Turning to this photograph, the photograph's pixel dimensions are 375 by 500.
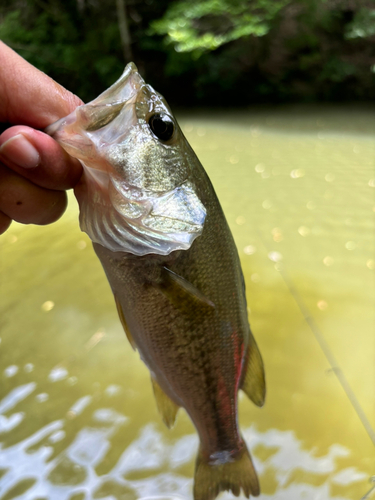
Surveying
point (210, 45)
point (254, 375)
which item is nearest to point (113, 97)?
point (254, 375)

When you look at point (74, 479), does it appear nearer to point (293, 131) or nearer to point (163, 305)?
point (163, 305)

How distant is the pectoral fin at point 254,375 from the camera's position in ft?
3.44

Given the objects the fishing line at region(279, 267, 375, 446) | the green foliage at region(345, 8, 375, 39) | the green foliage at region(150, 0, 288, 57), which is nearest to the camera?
the fishing line at region(279, 267, 375, 446)

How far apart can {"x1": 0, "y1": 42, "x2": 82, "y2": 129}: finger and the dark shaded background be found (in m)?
8.04

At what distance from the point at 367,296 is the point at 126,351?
153 centimetres

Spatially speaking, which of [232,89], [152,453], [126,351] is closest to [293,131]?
[232,89]

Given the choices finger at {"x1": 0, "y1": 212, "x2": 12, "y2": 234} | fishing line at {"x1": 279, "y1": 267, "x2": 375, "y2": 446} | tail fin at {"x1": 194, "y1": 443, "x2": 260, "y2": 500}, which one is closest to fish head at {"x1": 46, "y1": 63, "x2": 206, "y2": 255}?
finger at {"x1": 0, "y1": 212, "x2": 12, "y2": 234}

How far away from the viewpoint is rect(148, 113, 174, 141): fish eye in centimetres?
83

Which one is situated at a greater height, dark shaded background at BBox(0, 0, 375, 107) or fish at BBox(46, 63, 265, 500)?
fish at BBox(46, 63, 265, 500)

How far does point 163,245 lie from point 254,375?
20.2 inches

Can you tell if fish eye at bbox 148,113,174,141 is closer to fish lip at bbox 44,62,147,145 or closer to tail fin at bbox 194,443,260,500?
fish lip at bbox 44,62,147,145

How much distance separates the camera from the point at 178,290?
86 centimetres

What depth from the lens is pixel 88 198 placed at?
0.87 meters

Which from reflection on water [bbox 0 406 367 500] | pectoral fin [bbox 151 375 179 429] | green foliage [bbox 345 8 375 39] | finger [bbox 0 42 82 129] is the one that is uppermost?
finger [bbox 0 42 82 129]
